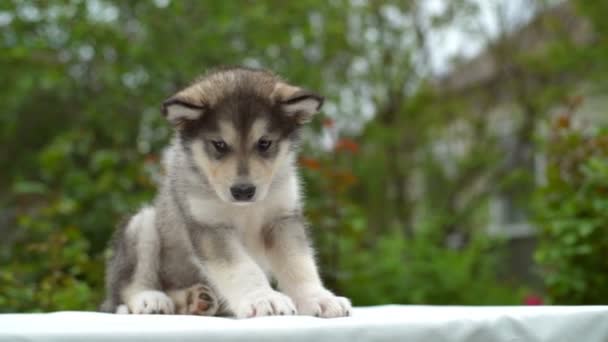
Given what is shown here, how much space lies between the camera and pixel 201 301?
3.47 metres

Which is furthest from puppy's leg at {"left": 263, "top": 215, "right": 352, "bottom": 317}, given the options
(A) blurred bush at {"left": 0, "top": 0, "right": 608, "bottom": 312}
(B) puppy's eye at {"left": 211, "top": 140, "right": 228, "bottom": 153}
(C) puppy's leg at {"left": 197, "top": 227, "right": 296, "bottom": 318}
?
(A) blurred bush at {"left": 0, "top": 0, "right": 608, "bottom": 312}

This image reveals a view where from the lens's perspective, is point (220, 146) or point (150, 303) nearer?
point (220, 146)

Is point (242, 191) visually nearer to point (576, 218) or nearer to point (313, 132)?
point (576, 218)

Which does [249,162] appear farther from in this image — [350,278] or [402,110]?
[402,110]

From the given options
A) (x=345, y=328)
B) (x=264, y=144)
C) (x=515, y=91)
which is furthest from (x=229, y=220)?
(x=515, y=91)

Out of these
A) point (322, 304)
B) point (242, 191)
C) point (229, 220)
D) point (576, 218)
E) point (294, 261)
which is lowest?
point (576, 218)

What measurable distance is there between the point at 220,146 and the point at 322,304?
864mm

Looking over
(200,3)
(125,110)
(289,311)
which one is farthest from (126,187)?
Answer: (289,311)

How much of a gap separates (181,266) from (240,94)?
3.29ft

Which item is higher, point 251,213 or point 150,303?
point 251,213

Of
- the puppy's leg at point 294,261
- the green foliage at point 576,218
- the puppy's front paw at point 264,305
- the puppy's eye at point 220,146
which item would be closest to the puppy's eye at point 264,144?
the puppy's eye at point 220,146

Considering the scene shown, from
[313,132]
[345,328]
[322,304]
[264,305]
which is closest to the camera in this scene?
[345,328]

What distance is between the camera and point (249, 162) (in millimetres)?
3297

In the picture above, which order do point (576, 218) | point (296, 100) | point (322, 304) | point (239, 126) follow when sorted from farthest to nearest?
point (576, 218)
point (296, 100)
point (239, 126)
point (322, 304)
